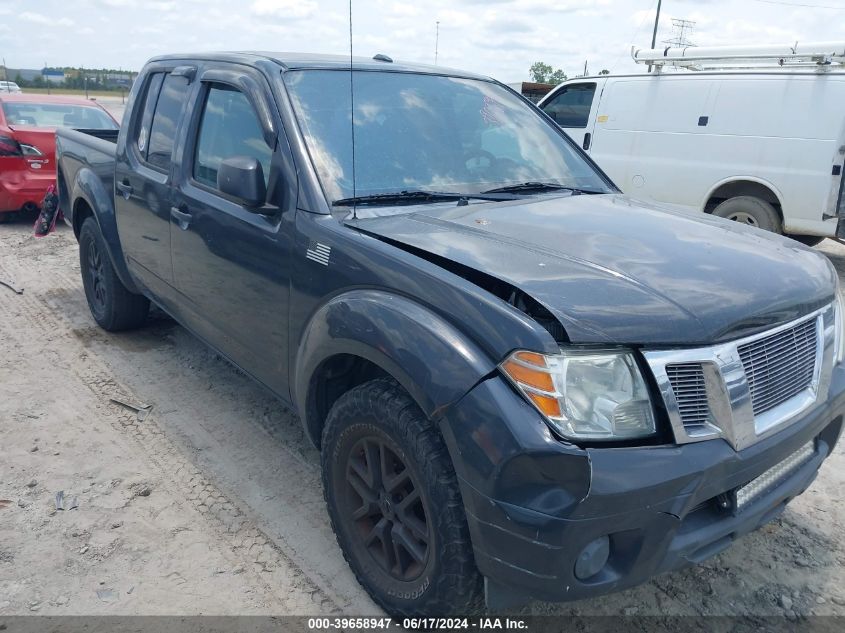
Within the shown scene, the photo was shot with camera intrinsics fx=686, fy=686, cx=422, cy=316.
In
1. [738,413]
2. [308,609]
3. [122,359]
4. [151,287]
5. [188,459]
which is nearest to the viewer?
[738,413]

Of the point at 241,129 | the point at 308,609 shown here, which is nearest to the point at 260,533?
the point at 308,609

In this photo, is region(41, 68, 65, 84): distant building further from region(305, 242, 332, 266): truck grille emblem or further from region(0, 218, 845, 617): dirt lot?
region(305, 242, 332, 266): truck grille emblem

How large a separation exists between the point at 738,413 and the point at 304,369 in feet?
4.95

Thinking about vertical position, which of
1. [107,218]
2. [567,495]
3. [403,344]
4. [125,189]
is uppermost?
[125,189]

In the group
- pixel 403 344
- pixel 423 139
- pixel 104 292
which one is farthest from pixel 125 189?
pixel 403 344

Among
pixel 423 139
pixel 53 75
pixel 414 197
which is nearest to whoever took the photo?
pixel 414 197

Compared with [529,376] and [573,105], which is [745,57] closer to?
[573,105]

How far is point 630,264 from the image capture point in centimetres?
221

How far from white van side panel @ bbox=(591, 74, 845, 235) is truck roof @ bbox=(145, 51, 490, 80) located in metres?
4.90

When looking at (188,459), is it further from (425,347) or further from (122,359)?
(425,347)

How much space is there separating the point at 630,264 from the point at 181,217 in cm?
231

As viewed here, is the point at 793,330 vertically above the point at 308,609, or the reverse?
the point at 793,330

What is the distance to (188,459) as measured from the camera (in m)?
3.47

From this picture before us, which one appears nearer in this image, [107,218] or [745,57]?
[107,218]
